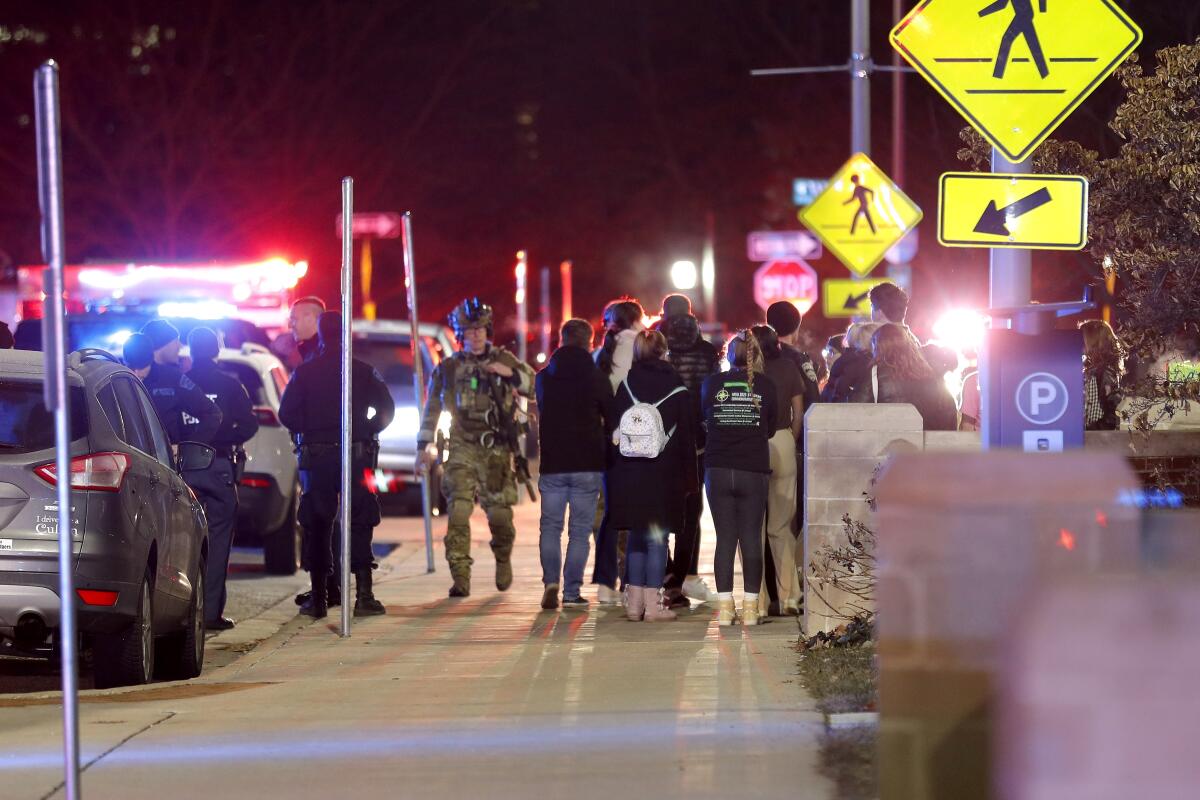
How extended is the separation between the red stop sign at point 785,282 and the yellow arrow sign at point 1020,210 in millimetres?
17315

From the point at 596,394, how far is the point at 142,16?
106 feet

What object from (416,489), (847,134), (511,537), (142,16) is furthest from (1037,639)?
(847,134)

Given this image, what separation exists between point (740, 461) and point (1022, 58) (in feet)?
11.2

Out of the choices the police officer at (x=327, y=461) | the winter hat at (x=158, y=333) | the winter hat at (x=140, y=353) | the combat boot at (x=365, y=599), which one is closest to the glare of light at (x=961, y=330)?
the police officer at (x=327, y=461)

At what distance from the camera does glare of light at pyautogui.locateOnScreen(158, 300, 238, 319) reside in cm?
1971

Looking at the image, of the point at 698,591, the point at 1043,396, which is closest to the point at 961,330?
the point at 698,591

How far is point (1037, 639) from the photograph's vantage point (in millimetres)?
4180

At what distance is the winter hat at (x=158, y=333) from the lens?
39.7 ft

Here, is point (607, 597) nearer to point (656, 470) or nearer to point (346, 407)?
point (656, 470)

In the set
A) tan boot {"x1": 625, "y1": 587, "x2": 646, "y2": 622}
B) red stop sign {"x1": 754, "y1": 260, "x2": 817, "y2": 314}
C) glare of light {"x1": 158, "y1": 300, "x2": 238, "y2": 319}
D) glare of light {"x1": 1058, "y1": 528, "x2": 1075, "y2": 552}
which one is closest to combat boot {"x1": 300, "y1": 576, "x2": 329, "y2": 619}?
tan boot {"x1": 625, "y1": 587, "x2": 646, "y2": 622}

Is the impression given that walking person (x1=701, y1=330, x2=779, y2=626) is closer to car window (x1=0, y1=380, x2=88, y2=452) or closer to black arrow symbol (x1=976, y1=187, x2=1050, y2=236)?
black arrow symbol (x1=976, y1=187, x2=1050, y2=236)

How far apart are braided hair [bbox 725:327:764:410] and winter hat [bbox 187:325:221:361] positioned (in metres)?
3.43

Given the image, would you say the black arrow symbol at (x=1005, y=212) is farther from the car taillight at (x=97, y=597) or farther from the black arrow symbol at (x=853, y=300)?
the black arrow symbol at (x=853, y=300)

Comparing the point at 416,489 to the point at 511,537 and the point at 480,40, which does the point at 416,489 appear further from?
the point at 480,40
